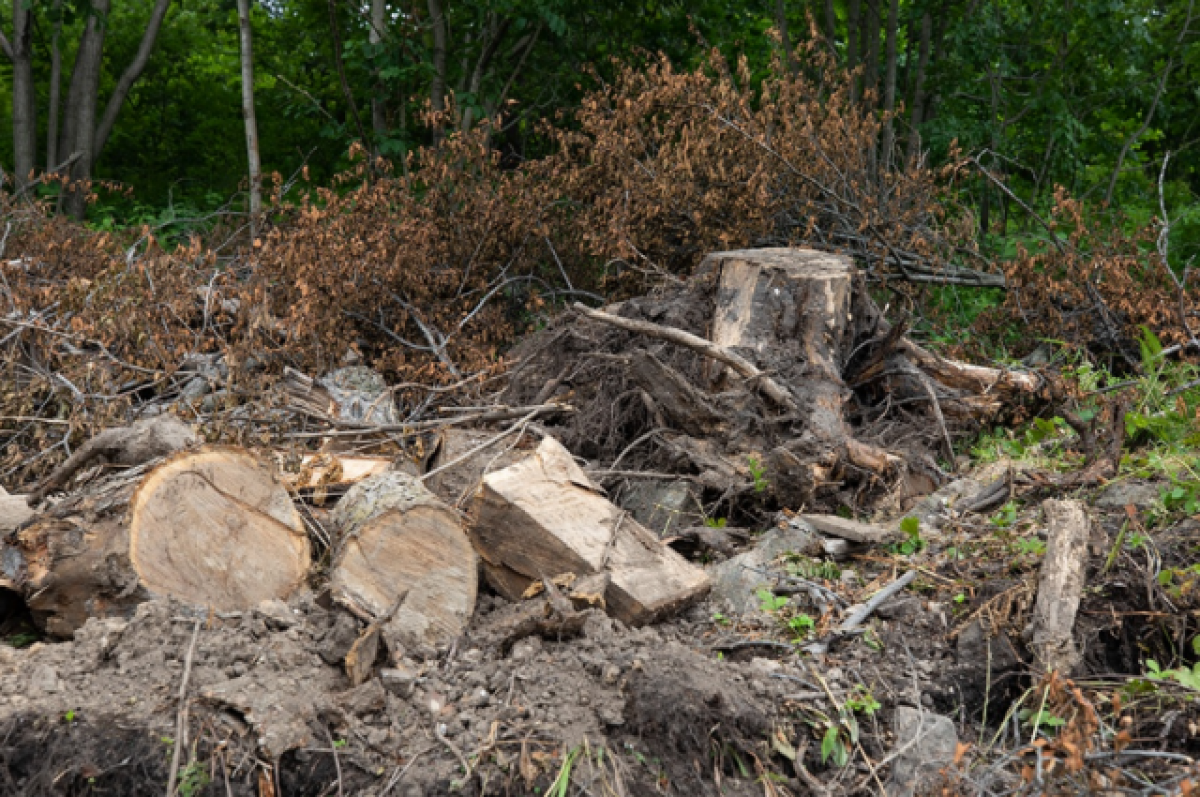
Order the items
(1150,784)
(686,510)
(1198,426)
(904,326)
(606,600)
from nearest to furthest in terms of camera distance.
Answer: (1150,784) < (606,600) < (1198,426) < (686,510) < (904,326)

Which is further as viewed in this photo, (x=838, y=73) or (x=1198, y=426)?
(x=838, y=73)

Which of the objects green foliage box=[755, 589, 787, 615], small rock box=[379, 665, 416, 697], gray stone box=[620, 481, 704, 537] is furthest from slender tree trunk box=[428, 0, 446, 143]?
small rock box=[379, 665, 416, 697]

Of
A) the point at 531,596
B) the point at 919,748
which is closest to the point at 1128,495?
the point at 919,748

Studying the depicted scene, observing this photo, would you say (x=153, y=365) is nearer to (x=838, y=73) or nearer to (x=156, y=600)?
(x=156, y=600)

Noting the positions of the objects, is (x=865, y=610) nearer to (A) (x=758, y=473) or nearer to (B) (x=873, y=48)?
(A) (x=758, y=473)

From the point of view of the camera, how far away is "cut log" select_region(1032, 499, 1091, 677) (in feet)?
10.1

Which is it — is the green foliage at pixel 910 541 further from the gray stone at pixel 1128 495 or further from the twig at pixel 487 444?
the twig at pixel 487 444

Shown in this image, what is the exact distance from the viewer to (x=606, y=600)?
11.4 feet

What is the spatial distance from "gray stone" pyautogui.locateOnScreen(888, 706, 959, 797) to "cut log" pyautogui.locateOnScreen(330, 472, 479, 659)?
1.36 metres

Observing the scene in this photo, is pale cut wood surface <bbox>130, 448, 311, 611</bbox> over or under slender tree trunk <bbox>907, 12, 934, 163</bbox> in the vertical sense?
under

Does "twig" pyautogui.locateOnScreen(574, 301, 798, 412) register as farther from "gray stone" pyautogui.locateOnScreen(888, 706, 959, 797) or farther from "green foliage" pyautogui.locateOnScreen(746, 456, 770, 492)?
"gray stone" pyautogui.locateOnScreen(888, 706, 959, 797)

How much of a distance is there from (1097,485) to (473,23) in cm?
773

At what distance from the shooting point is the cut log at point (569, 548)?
3.50 metres

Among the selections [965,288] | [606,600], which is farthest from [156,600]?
[965,288]
